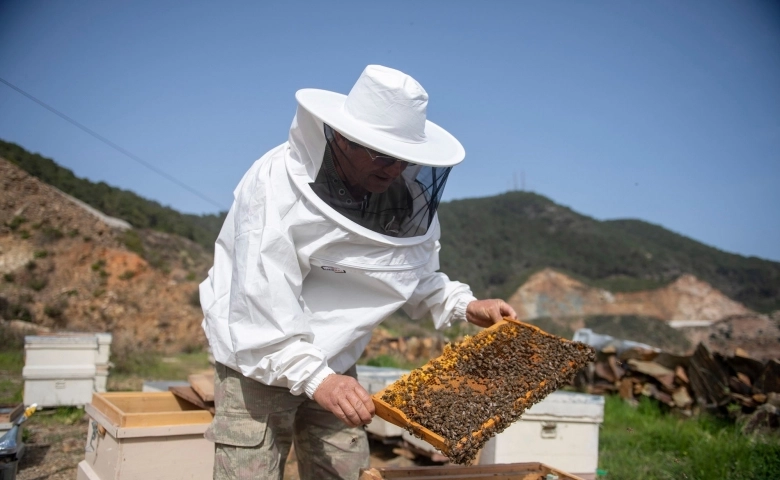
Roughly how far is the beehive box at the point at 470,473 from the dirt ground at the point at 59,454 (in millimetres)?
2860

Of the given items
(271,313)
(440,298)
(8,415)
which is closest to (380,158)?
(271,313)

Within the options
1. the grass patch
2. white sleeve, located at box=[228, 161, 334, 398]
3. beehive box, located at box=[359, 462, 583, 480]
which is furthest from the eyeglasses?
the grass patch

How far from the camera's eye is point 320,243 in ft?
8.33

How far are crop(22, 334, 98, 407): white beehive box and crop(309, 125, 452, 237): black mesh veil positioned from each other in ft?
17.7

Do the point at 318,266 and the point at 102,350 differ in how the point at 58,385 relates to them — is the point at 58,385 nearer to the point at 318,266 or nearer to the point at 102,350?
Answer: the point at 102,350

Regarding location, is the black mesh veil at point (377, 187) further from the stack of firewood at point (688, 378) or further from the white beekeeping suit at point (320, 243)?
the stack of firewood at point (688, 378)

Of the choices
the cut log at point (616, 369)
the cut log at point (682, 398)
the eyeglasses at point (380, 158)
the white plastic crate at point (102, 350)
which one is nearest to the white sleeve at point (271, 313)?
the eyeglasses at point (380, 158)

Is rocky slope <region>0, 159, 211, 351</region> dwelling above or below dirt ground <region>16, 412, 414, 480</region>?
below

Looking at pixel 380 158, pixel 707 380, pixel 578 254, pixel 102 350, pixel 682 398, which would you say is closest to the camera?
pixel 380 158

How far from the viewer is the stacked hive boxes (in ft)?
21.5

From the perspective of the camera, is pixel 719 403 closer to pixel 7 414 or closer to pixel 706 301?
pixel 7 414

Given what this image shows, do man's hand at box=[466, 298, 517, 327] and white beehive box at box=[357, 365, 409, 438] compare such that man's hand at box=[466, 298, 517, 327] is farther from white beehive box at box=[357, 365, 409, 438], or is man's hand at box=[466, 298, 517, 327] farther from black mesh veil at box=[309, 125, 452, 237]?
white beehive box at box=[357, 365, 409, 438]

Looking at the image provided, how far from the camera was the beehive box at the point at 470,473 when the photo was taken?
2.48m

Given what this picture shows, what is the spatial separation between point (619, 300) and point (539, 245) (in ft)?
34.3
